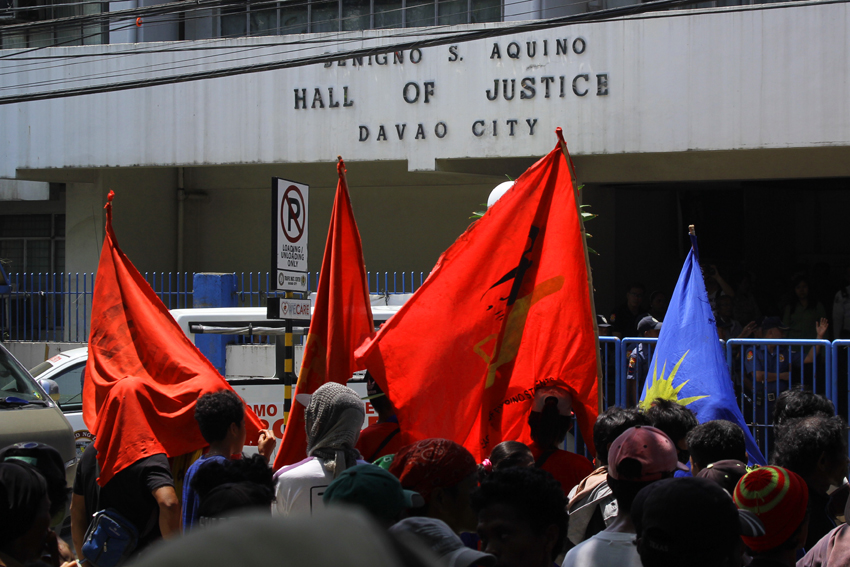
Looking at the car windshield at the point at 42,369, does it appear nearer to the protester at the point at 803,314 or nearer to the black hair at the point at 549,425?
the black hair at the point at 549,425

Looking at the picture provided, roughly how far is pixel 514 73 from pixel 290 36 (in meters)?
3.43

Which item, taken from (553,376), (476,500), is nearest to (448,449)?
(476,500)

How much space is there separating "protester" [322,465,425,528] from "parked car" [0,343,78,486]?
3.79 m

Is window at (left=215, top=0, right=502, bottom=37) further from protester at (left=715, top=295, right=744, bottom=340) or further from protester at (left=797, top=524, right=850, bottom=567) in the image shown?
protester at (left=797, top=524, right=850, bottom=567)

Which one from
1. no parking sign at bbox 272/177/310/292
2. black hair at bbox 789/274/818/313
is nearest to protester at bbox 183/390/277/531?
no parking sign at bbox 272/177/310/292

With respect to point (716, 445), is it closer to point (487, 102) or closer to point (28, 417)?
point (28, 417)

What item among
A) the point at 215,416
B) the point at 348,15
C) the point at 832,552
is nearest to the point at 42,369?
the point at 215,416

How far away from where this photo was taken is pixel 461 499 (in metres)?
2.91

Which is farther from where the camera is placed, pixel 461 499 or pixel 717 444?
pixel 717 444

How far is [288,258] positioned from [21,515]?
13.2 ft

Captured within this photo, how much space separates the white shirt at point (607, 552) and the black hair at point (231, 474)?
1.11 m

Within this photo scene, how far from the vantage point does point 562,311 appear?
15.1ft

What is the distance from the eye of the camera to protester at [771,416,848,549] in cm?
345

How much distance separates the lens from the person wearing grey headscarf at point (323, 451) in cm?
357
